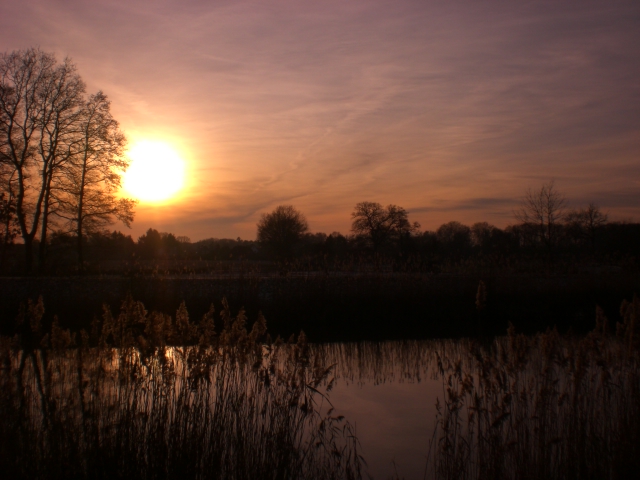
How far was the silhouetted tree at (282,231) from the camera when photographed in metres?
63.5

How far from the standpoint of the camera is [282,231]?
6481 centimetres

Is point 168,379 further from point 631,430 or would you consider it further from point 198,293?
point 198,293

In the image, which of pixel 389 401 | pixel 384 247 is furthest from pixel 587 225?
pixel 389 401

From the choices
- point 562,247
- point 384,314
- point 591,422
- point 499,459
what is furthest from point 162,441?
point 562,247

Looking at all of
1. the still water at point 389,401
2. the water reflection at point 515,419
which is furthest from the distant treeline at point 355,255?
the water reflection at point 515,419

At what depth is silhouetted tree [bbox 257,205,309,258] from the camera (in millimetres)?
63491

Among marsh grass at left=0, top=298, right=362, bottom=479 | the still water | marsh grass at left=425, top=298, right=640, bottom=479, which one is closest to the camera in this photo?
marsh grass at left=0, top=298, right=362, bottom=479

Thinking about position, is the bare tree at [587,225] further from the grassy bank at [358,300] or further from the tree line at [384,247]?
the grassy bank at [358,300]

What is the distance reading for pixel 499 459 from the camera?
5.11 metres

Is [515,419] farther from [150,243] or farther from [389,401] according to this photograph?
[150,243]

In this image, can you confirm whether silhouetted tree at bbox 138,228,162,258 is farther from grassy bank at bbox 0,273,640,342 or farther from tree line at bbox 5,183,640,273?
A: grassy bank at bbox 0,273,640,342

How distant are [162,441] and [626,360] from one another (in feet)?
19.9

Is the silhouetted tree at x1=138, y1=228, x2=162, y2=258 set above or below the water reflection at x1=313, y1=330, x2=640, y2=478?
above

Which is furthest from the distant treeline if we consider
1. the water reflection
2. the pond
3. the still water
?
the pond
